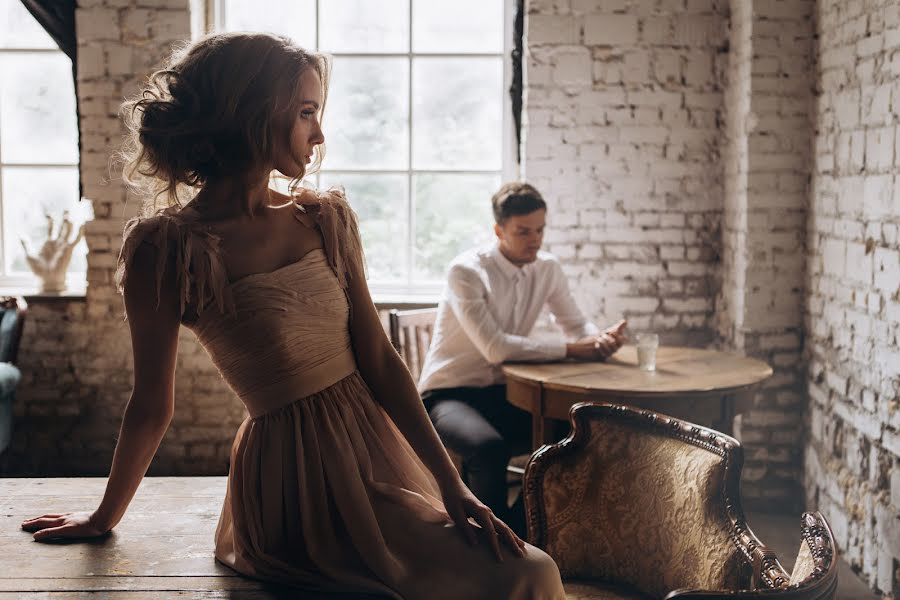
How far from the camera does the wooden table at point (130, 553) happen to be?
1550mm

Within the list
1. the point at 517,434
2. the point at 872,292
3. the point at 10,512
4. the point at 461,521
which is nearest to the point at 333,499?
the point at 461,521

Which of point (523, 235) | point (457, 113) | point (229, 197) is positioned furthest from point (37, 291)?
point (229, 197)

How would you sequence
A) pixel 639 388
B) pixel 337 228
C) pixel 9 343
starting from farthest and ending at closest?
pixel 9 343, pixel 639 388, pixel 337 228

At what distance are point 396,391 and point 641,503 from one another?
846 mm

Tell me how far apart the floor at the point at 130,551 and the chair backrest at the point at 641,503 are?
0.84 m

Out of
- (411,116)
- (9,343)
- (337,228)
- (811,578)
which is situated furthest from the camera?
(411,116)

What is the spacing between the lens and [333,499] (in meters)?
1.56

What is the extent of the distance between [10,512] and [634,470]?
1.41 metres

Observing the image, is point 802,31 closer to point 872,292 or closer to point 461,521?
point 872,292

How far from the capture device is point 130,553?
1.71 metres

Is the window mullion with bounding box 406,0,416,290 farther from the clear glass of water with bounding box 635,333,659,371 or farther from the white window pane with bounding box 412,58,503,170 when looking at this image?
the clear glass of water with bounding box 635,333,659,371

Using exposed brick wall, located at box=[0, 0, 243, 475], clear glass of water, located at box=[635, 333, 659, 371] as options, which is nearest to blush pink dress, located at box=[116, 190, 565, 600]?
clear glass of water, located at box=[635, 333, 659, 371]

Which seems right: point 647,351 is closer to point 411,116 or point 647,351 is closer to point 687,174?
point 687,174

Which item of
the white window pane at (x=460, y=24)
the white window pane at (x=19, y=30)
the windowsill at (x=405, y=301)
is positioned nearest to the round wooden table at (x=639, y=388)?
the windowsill at (x=405, y=301)
